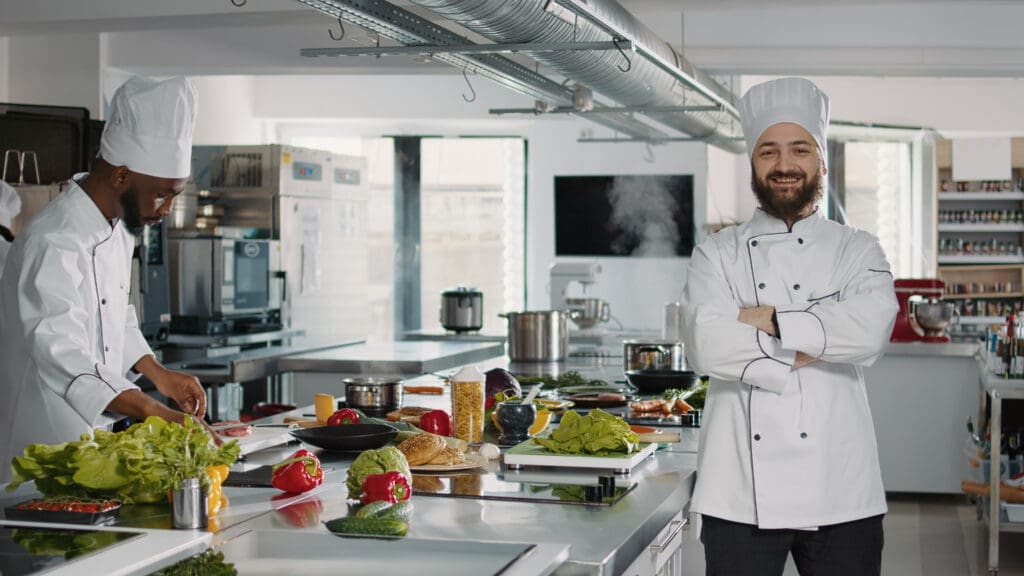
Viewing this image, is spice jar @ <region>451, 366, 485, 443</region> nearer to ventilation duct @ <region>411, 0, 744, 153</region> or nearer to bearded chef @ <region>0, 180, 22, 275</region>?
ventilation duct @ <region>411, 0, 744, 153</region>

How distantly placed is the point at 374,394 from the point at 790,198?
164cm

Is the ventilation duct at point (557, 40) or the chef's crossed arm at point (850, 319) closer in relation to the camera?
the chef's crossed arm at point (850, 319)

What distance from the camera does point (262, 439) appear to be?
9.71ft

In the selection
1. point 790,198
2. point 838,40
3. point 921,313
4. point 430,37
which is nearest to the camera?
point 790,198

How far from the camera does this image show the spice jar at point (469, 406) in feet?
A: 10.7

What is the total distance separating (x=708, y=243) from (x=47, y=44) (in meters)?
6.61

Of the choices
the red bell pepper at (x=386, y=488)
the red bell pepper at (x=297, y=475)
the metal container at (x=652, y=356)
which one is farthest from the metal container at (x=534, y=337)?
the red bell pepper at (x=386, y=488)

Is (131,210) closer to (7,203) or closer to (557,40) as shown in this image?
(557,40)

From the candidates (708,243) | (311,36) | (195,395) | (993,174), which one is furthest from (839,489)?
(993,174)

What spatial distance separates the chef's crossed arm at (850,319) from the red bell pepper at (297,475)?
106cm

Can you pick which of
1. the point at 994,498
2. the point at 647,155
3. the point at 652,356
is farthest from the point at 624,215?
the point at 652,356

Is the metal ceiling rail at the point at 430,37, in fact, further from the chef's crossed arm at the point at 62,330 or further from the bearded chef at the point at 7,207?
the bearded chef at the point at 7,207

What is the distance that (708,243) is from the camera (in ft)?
9.23

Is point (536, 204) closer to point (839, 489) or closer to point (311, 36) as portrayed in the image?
point (311, 36)
